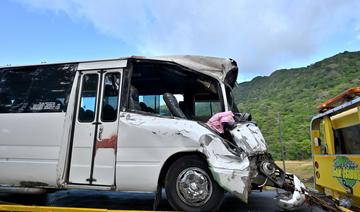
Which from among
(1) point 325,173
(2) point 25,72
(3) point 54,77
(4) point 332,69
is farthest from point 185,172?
(4) point 332,69

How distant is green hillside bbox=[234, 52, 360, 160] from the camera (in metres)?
37.2

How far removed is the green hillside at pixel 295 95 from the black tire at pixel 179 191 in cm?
2519

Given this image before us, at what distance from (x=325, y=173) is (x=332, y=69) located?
72266 millimetres

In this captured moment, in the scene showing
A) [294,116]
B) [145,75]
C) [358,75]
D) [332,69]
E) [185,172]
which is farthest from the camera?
[332,69]

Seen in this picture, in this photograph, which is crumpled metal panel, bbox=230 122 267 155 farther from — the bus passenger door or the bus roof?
the bus passenger door

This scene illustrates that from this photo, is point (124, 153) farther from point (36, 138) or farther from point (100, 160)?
point (36, 138)

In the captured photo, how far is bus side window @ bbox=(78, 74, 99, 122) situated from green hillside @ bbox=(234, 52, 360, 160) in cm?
2509

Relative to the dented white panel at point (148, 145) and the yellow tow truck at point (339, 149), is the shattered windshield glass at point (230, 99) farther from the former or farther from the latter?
the yellow tow truck at point (339, 149)

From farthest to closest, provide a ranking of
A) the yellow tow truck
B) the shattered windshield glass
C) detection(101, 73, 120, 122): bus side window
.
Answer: the shattered windshield glass, detection(101, 73, 120, 122): bus side window, the yellow tow truck

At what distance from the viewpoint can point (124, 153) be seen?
518 cm

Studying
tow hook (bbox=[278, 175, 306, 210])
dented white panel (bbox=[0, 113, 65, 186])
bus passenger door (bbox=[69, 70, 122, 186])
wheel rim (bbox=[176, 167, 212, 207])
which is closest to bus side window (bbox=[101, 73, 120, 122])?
bus passenger door (bbox=[69, 70, 122, 186])

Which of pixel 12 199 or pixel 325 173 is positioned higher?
pixel 325 173

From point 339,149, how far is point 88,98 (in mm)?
3873

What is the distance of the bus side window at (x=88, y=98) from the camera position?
5.48 m
